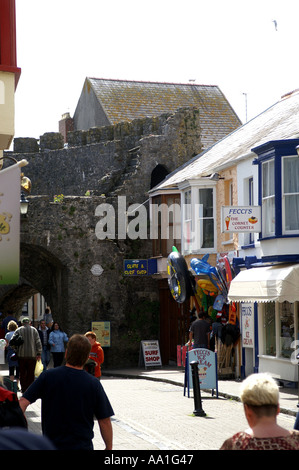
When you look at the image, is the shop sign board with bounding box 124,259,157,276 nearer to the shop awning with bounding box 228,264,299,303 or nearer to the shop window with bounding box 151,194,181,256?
the shop window with bounding box 151,194,181,256

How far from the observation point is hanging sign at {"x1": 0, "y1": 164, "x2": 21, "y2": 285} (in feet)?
41.0

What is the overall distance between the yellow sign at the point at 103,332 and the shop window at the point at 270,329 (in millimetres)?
9154

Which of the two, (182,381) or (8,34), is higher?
(8,34)

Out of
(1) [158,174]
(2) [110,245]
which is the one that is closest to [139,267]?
(2) [110,245]

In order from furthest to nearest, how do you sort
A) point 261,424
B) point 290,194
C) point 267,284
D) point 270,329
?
1. point 270,329
2. point 290,194
3. point 267,284
4. point 261,424

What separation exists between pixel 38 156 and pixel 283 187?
19709 millimetres

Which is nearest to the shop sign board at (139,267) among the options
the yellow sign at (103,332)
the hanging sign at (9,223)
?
the yellow sign at (103,332)

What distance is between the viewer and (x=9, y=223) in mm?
12617

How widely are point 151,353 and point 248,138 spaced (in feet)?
27.2

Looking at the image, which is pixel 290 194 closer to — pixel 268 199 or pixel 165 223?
pixel 268 199

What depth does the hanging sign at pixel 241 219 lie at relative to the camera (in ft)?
67.3

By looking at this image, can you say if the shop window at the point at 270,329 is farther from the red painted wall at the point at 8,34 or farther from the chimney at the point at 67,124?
the chimney at the point at 67,124

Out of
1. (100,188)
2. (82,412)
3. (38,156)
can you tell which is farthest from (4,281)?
(38,156)
